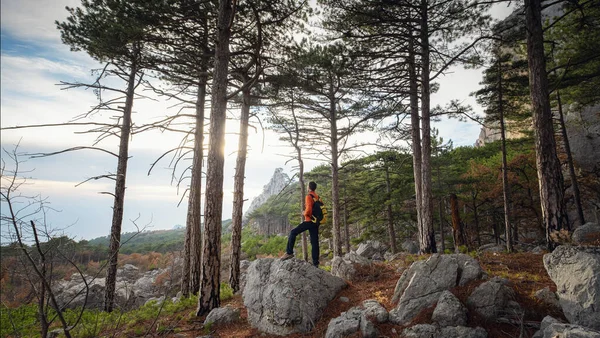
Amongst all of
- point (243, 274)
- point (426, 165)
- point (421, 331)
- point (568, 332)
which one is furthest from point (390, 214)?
point (568, 332)

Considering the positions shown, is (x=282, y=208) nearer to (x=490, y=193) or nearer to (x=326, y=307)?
(x=490, y=193)

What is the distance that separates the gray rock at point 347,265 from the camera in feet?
22.7

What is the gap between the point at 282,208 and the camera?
45.9m

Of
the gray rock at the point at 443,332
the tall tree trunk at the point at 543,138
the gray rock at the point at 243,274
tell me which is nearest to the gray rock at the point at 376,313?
the gray rock at the point at 443,332

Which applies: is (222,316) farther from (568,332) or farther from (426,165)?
(426,165)

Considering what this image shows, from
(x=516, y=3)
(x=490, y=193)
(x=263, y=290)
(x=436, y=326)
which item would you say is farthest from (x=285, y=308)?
(x=490, y=193)

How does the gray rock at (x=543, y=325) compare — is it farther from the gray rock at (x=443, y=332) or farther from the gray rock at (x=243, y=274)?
the gray rock at (x=243, y=274)

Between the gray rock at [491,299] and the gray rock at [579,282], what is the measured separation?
64 cm

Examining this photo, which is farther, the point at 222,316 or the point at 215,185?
the point at 215,185

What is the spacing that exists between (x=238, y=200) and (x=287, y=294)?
456 centimetres

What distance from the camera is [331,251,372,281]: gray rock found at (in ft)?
22.7

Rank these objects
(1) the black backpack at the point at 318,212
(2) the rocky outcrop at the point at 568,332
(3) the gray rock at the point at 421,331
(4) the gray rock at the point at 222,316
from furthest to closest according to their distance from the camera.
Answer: (1) the black backpack at the point at 318,212, (4) the gray rock at the point at 222,316, (3) the gray rock at the point at 421,331, (2) the rocky outcrop at the point at 568,332

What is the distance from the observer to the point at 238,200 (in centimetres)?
884

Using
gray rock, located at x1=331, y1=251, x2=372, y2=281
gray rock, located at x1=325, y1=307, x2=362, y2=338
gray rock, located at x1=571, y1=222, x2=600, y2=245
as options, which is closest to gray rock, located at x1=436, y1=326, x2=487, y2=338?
gray rock, located at x1=325, y1=307, x2=362, y2=338
